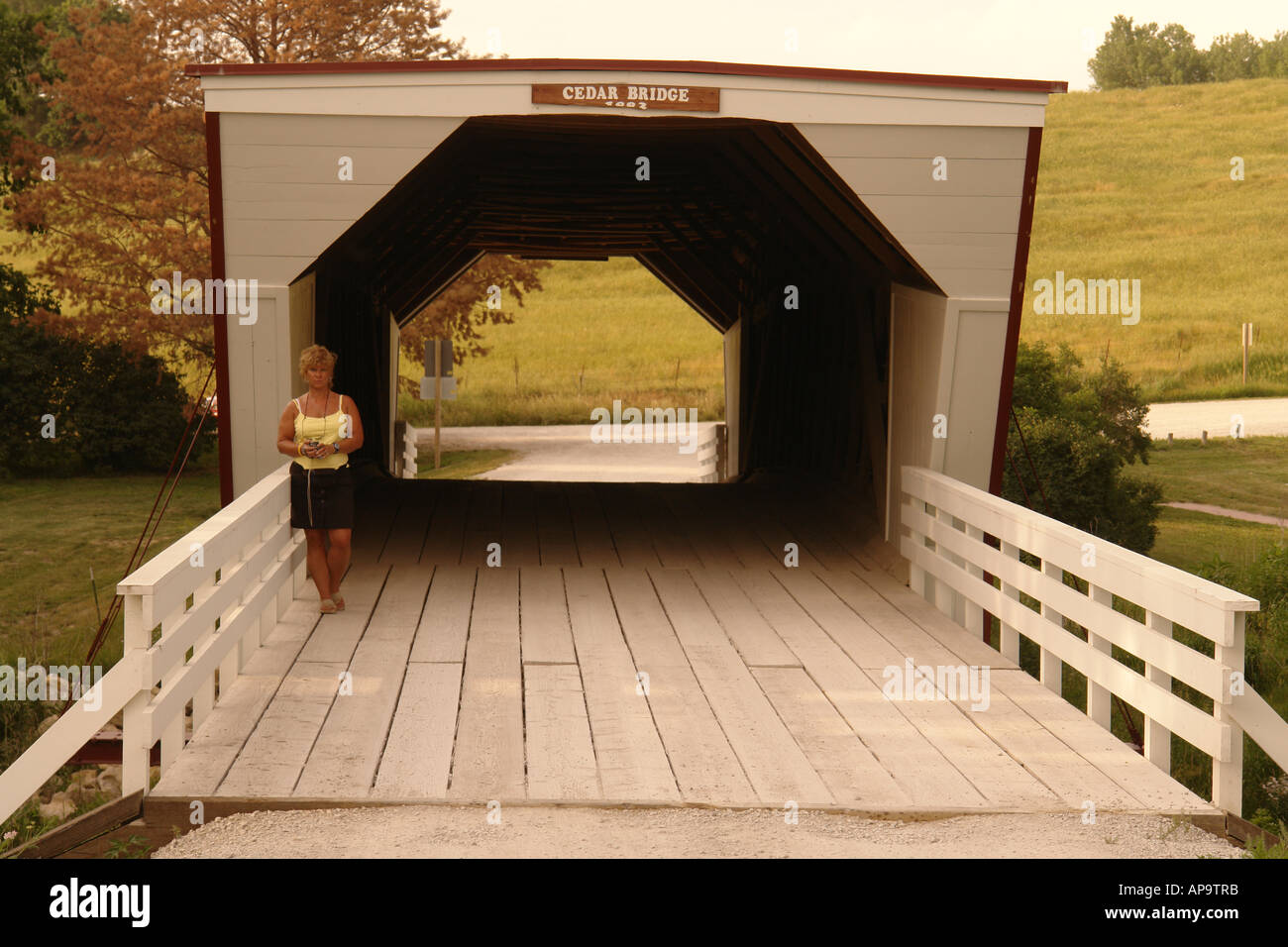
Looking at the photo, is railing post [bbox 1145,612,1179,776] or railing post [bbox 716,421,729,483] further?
railing post [bbox 716,421,729,483]

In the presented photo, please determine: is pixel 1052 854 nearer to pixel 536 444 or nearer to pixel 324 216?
pixel 324 216

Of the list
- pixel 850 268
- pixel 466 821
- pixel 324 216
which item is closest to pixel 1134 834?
pixel 466 821

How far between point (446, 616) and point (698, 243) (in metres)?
10.2

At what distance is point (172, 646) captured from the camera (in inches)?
229

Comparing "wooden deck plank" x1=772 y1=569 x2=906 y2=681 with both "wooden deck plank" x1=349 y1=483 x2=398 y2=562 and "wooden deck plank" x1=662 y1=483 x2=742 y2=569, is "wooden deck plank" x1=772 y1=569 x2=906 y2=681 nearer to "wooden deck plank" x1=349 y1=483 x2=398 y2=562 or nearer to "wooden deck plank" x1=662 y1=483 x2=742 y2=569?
"wooden deck plank" x1=662 y1=483 x2=742 y2=569

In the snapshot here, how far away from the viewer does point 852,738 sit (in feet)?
20.5

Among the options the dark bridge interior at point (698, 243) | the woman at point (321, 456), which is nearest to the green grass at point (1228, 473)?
the dark bridge interior at point (698, 243)

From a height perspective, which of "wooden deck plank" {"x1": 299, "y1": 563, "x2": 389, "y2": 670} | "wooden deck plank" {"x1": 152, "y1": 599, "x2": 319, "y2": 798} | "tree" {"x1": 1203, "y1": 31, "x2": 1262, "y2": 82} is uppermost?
"tree" {"x1": 1203, "y1": 31, "x2": 1262, "y2": 82}

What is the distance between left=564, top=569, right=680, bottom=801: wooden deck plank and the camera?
560cm

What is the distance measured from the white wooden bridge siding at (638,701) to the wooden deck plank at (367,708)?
2cm

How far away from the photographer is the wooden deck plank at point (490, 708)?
5610 mm

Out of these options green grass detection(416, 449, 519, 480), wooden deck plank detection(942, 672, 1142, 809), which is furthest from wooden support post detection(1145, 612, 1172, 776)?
green grass detection(416, 449, 519, 480)

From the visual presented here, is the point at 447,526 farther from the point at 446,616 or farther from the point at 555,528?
the point at 446,616

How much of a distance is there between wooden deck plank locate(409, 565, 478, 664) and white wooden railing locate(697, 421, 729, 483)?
36.1 ft
